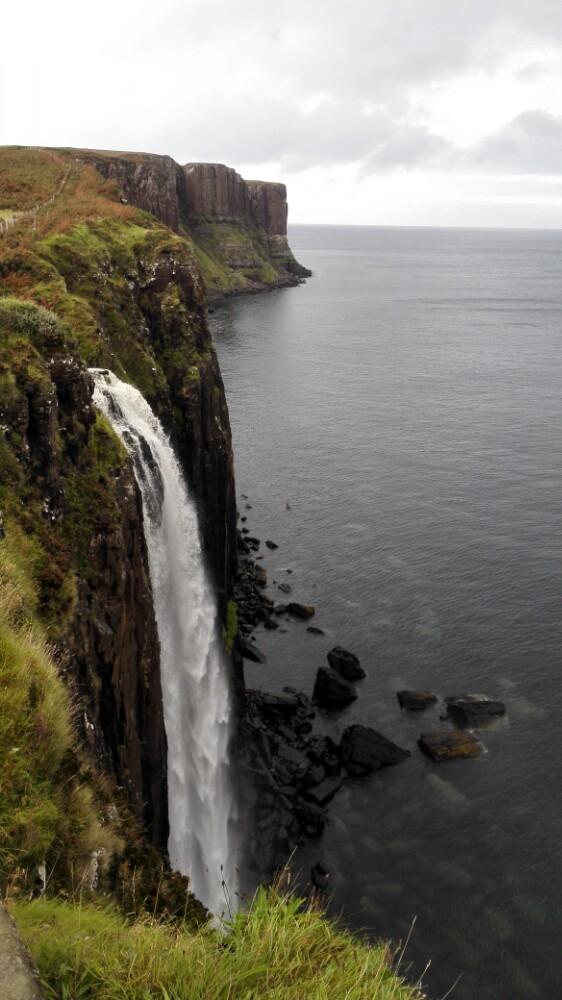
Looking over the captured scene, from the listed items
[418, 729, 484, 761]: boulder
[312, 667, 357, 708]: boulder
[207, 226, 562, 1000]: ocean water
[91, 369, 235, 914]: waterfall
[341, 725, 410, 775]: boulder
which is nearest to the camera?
[91, 369, 235, 914]: waterfall

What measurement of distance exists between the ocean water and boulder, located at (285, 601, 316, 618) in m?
0.89

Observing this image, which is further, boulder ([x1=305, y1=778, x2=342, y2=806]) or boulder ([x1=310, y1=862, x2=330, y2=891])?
boulder ([x1=305, y1=778, x2=342, y2=806])

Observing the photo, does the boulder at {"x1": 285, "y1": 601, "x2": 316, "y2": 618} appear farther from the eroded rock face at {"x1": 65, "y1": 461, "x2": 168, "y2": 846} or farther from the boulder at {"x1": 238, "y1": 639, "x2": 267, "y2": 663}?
the eroded rock face at {"x1": 65, "y1": 461, "x2": 168, "y2": 846}

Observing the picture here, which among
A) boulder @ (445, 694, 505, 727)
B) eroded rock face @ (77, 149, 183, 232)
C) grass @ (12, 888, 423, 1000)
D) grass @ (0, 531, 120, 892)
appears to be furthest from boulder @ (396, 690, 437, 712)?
eroded rock face @ (77, 149, 183, 232)

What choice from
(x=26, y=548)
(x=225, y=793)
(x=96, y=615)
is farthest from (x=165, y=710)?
(x=26, y=548)

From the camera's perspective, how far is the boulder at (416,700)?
42.9 meters

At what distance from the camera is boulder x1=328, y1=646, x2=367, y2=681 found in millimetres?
45438

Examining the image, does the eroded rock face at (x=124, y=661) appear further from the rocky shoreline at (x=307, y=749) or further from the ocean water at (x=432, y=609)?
the ocean water at (x=432, y=609)

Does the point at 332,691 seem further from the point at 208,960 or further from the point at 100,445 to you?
the point at 208,960

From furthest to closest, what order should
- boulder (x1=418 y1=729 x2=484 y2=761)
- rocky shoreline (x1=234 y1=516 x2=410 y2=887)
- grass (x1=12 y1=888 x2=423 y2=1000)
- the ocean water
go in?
1. boulder (x1=418 y1=729 x2=484 y2=761)
2. rocky shoreline (x1=234 y1=516 x2=410 y2=887)
3. the ocean water
4. grass (x1=12 y1=888 x2=423 y2=1000)

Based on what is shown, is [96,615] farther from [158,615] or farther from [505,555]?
[505,555]

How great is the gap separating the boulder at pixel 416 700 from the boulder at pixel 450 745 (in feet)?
7.70

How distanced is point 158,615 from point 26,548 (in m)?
13.4

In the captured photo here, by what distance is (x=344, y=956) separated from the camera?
27.9ft
